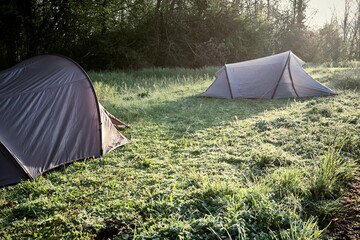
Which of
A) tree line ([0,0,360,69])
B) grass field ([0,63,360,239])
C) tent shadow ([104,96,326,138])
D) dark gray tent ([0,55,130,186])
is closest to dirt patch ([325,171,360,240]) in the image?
grass field ([0,63,360,239])

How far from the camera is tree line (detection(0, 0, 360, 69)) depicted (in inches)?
511

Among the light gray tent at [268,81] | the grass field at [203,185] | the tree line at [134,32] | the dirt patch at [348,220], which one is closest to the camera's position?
the dirt patch at [348,220]

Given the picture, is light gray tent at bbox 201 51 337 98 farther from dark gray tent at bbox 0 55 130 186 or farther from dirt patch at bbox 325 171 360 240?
dirt patch at bbox 325 171 360 240

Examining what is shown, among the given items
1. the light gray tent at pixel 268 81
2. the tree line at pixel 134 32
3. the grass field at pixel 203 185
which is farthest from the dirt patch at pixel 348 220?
the tree line at pixel 134 32

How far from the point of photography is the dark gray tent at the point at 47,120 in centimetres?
362

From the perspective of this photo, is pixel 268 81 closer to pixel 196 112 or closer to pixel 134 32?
pixel 196 112

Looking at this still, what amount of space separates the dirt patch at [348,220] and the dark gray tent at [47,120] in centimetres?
360

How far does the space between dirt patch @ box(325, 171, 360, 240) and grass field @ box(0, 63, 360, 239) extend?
0.09 metres

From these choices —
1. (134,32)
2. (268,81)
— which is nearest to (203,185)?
(268,81)

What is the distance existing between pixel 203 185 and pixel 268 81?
6.66 m

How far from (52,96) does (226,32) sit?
56.0ft

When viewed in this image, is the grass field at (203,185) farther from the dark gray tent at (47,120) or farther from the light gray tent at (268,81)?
the light gray tent at (268,81)

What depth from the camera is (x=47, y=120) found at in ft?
13.4

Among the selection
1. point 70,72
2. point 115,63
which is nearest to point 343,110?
point 70,72
